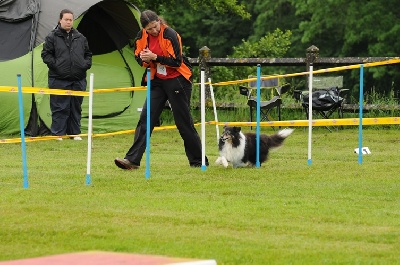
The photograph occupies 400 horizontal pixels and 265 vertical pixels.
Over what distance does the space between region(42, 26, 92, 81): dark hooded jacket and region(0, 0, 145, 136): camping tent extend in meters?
1.27

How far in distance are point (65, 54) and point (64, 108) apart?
0.89 meters

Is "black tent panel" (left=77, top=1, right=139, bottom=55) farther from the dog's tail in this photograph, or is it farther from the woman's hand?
the woman's hand

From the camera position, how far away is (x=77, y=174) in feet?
41.1

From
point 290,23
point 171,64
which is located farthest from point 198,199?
point 290,23

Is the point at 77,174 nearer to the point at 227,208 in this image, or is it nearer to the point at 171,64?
the point at 171,64

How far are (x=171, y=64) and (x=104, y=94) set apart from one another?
8.62 m

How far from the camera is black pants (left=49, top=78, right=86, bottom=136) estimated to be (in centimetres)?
1761

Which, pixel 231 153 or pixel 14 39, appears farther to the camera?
pixel 14 39

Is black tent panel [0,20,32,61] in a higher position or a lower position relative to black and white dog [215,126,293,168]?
higher

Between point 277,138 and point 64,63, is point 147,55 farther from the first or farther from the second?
point 64,63

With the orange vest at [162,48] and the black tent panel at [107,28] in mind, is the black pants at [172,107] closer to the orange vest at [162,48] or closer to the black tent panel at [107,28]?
the orange vest at [162,48]

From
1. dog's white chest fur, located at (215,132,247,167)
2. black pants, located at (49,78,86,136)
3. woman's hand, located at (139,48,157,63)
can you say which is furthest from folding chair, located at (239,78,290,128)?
woman's hand, located at (139,48,157,63)

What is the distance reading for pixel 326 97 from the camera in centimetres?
1945

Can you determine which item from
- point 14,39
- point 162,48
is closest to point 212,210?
point 162,48
